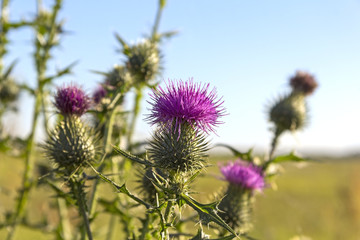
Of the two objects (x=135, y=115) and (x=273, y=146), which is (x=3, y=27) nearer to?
(x=135, y=115)

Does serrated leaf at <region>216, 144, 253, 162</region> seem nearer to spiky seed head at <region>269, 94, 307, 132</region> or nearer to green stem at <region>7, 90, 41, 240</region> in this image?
spiky seed head at <region>269, 94, 307, 132</region>

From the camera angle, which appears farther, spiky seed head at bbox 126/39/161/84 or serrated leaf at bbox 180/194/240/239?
spiky seed head at bbox 126/39/161/84

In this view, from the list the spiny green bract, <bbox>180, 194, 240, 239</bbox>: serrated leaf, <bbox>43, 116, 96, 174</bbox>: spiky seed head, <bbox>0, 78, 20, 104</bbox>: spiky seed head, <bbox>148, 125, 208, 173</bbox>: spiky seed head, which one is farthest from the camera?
<bbox>0, 78, 20, 104</bbox>: spiky seed head

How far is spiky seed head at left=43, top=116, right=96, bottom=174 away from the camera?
3.22m

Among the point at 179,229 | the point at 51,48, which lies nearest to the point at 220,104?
the point at 179,229

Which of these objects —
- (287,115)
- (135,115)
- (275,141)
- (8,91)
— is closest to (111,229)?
(135,115)

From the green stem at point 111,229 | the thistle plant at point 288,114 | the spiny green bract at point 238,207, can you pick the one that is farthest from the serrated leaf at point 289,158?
the green stem at point 111,229

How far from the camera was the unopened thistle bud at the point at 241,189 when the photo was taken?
401 centimetres

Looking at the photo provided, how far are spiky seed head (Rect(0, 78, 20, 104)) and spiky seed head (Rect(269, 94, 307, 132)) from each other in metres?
5.29

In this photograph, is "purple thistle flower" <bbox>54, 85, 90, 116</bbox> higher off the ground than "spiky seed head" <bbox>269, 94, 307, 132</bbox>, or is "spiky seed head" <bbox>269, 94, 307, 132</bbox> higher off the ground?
"spiky seed head" <bbox>269, 94, 307, 132</bbox>

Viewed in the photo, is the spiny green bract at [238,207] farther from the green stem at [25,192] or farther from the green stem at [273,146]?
the green stem at [25,192]

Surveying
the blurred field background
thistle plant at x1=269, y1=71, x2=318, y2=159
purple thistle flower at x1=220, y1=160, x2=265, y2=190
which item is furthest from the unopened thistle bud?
thistle plant at x1=269, y1=71, x2=318, y2=159

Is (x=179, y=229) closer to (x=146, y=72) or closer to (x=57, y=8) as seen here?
(x=146, y=72)

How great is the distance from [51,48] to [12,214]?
2.67 metres
